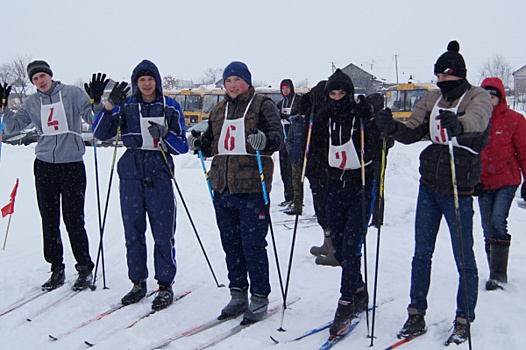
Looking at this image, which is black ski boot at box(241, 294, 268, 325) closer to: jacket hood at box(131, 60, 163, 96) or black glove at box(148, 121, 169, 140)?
black glove at box(148, 121, 169, 140)

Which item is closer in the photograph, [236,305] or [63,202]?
[236,305]

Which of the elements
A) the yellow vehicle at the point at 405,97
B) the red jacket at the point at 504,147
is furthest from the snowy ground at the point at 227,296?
→ the yellow vehicle at the point at 405,97

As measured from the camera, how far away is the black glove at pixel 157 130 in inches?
153

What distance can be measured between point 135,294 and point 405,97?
22.8 metres

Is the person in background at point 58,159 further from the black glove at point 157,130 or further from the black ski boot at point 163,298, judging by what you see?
the black ski boot at point 163,298

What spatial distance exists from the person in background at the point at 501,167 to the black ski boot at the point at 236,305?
231cm

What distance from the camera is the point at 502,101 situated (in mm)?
4312

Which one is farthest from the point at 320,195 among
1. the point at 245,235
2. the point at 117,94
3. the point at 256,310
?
the point at 117,94

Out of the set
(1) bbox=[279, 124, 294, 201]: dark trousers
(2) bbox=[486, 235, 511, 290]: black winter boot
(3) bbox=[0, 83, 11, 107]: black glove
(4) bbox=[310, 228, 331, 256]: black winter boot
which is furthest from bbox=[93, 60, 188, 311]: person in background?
(1) bbox=[279, 124, 294, 201]: dark trousers

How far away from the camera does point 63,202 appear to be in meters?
4.48

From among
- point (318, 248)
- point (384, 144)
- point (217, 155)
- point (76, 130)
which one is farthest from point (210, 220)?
point (384, 144)

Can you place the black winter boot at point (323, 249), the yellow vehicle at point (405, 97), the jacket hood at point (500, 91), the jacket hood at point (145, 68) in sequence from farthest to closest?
the yellow vehicle at point (405, 97) < the black winter boot at point (323, 249) < the jacket hood at point (500, 91) < the jacket hood at point (145, 68)

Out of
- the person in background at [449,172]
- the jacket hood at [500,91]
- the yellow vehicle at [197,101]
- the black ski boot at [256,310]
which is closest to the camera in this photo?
the person in background at [449,172]

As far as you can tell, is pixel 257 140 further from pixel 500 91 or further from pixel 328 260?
pixel 500 91
